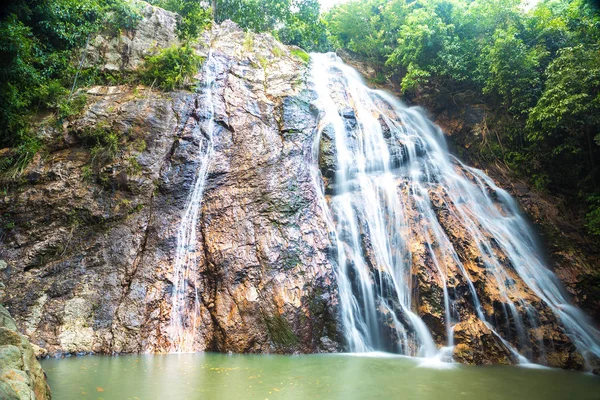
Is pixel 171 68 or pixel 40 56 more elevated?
pixel 171 68

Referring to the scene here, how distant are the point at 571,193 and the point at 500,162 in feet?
8.47

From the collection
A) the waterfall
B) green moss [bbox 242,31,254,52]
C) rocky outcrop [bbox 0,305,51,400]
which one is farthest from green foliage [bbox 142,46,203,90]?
rocky outcrop [bbox 0,305,51,400]

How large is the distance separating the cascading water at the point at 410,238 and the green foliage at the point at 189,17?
5804 mm

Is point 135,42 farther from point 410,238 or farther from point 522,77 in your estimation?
point 522,77

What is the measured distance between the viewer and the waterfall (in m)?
7.80

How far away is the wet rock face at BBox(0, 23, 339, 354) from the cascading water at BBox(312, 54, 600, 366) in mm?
976

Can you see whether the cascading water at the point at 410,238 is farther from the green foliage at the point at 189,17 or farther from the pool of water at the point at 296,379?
the green foliage at the point at 189,17

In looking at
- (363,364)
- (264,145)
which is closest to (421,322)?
(363,364)

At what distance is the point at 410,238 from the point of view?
985 cm

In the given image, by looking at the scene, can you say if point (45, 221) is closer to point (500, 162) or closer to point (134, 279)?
point (134, 279)

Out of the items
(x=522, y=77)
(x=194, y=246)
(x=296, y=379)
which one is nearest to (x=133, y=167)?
(x=194, y=246)

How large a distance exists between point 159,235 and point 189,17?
11.3 metres

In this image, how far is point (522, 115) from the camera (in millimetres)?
14266

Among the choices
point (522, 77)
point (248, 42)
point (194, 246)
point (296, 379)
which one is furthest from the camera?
point (248, 42)
